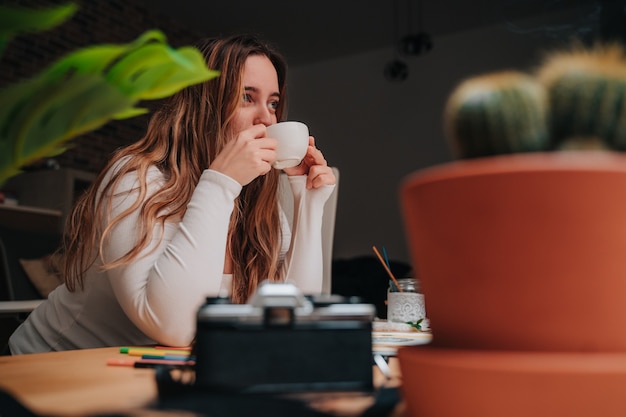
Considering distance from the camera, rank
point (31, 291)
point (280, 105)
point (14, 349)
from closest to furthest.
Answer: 1. point (14, 349)
2. point (280, 105)
3. point (31, 291)

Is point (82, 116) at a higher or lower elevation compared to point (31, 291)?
higher

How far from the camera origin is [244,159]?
903 mm

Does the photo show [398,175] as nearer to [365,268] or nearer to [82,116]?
[365,268]

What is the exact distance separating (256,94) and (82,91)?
1.00 metres

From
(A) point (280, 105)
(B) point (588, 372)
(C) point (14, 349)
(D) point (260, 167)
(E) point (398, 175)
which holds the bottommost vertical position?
(C) point (14, 349)

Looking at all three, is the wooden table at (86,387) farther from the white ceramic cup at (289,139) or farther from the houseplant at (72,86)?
the white ceramic cup at (289,139)

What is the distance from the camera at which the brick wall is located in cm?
395

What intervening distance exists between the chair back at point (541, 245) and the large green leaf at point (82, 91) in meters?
0.16

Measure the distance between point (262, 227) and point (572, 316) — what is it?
3.57 feet

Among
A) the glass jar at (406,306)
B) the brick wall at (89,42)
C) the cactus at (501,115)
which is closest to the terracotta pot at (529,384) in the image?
the cactus at (501,115)

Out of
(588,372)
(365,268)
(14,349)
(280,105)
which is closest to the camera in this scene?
(588,372)

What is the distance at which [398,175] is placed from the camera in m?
5.47

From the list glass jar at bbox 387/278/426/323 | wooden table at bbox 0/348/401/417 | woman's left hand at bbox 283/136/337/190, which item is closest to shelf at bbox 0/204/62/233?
woman's left hand at bbox 283/136/337/190

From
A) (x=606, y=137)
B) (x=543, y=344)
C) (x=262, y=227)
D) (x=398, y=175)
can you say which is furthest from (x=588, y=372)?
(x=398, y=175)
